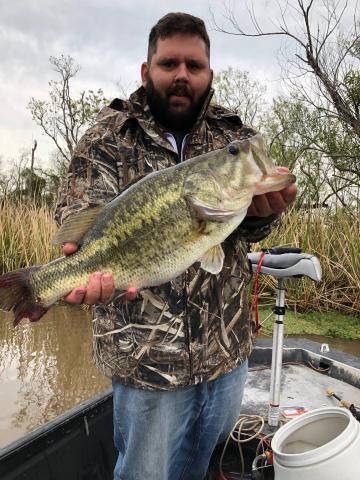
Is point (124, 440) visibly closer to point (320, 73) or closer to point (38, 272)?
point (38, 272)

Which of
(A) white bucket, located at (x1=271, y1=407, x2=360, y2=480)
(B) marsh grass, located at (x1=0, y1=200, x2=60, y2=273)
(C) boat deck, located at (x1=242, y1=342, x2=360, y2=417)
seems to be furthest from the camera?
(B) marsh grass, located at (x1=0, y1=200, x2=60, y2=273)

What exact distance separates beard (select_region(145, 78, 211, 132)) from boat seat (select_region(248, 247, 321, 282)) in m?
1.02

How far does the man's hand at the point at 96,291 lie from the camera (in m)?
1.64

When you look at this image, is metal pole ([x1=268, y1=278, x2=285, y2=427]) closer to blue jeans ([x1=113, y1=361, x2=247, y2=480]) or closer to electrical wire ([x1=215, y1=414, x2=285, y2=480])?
electrical wire ([x1=215, y1=414, x2=285, y2=480])

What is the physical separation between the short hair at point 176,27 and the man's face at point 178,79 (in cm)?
2

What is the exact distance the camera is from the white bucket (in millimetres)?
1747

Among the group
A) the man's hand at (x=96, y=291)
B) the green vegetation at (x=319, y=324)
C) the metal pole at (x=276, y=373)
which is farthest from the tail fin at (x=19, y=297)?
Answer: the green vegetation at (x=319, y=324)

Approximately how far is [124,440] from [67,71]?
26.3 meters

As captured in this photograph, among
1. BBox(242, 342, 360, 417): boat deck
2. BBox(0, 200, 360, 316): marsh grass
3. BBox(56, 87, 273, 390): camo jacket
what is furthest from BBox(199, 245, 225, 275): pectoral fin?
BBox(0, 200, 360, 316): marsh grass

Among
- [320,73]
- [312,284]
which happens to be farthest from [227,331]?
[320,73]

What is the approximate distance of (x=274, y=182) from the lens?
1686 millimetres

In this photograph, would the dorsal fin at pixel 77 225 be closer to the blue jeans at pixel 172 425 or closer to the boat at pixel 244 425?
the blue jeans at pixel 172 425

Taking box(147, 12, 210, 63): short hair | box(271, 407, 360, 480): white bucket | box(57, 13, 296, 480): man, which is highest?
box(147, 12, 210, 63): short hair

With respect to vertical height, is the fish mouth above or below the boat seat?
above
